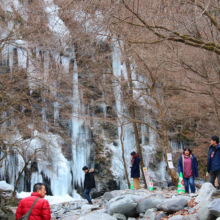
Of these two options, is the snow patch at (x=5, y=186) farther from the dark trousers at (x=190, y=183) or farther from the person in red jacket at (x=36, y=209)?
the person in red jacket at (x=36, y=209)

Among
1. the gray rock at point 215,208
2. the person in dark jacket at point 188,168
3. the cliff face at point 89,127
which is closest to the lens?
the gray rock at point 215,208

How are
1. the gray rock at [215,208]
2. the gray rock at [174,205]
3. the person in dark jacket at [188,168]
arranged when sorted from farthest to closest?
the person in dark jacket at [188,168], the gray rock at [174,205], the gray rock at [215,208]

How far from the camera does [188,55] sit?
10320 mm

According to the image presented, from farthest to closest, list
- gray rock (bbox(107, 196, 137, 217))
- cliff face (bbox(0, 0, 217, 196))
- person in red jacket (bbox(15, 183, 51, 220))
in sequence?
cliff face (bbox(0, 0, 217, 196)) → gray rock (bbox(107, 196, 137, 217)) → person in red jacket (bbox(15, 183, 51, 220))

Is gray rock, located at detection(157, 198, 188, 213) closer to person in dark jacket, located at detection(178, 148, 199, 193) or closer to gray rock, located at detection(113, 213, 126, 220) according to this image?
gray rock, located at detection(113, 213, 126, 220)

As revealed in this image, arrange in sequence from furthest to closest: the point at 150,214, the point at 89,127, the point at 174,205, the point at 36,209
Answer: the point at 89,127 → the point at 150,214 → the point at 174,205 → the point at 36,209

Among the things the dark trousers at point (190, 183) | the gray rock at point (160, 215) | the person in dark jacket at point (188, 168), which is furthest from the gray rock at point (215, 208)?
the dark trousers at point (190, 183)

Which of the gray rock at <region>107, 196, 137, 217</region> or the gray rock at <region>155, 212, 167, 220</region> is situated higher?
the gray rock at <region>107, 196, 137, 217</region>

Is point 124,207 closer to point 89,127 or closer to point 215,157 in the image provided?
point 215,157

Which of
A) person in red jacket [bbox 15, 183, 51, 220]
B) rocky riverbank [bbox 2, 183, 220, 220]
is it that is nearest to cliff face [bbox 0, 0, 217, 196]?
rocky riverbank [bbox 2, 183, 220, 220]

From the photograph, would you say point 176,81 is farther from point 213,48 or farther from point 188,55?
point 213,48

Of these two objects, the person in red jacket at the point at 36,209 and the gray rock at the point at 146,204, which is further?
the gray rock at the point at 146,204

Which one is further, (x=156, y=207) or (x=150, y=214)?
(x=156, y=207)

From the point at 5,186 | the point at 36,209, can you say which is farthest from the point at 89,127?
the point at 36,209
